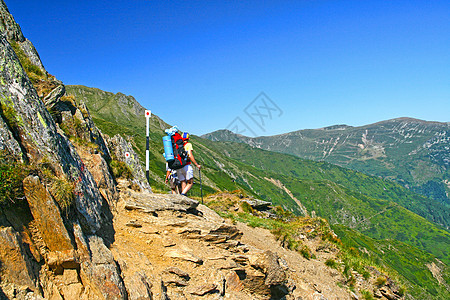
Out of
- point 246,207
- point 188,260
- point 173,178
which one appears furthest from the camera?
point 246,207

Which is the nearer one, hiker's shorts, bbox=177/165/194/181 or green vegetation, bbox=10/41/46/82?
hiker's shorts, bbox=177/165/194/181

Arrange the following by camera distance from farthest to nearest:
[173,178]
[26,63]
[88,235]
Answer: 1. [26,63]
2. [173,178]
3. [88,235]

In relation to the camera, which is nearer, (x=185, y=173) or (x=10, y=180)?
(x=10, y=180)

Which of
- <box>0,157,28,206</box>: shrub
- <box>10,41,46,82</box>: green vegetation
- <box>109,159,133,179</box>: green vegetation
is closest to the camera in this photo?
<box>0,157,28,206</box>: shrub

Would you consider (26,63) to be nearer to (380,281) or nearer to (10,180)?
(10,180)

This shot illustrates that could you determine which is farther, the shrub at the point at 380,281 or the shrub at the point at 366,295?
the shrub at the point at 380,281

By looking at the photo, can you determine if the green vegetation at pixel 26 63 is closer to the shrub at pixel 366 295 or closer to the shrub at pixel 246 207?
the shrub at pixel 246 207

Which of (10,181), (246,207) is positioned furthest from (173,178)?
(246,207)

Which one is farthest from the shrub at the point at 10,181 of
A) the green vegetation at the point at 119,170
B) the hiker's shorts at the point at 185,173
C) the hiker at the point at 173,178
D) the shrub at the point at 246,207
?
the shrub at the point at 246,207

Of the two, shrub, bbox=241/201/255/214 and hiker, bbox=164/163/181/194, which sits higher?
hiker, bbox=164/163/181/194

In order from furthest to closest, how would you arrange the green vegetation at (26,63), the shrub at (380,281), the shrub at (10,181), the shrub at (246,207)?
1. the shrub at (246,207)
2. the shrub at (380,281)
3. the green vegetation at (26,63)
4. the shrub at (10,181)

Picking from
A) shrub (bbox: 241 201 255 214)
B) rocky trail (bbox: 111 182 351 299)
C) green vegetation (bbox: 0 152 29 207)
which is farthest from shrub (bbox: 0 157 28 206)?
shrub (bbox: 241 201 255 214)

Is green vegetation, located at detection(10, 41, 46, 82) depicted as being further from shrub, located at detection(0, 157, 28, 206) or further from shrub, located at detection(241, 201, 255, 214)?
shrub, located at detection(241, 201, 255, 214)

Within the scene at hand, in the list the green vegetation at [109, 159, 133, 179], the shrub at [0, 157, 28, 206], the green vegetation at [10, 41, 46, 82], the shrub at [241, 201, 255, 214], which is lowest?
the shrub at [241, 201, 255, 214]
